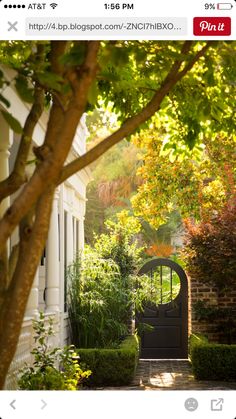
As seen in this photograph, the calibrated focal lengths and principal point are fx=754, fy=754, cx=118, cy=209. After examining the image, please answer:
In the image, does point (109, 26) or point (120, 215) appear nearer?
point (109, 26)

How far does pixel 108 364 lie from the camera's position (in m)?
11.4

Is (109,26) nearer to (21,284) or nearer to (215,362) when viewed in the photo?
(21,284)

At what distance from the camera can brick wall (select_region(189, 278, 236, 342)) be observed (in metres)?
14.6

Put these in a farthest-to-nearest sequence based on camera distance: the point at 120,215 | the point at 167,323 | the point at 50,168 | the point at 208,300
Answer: the point at 120,215
the point at 167,323
the point at 208,300
the point at 50,168

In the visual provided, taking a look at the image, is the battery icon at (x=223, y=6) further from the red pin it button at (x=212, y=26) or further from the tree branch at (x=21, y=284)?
the tree branch at (x=21, y=284)

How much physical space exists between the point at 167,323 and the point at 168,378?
3.45 meters

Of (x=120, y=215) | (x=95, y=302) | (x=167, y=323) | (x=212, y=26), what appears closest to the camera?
(x=212, y=26)

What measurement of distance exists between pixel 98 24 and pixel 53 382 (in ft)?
13.5

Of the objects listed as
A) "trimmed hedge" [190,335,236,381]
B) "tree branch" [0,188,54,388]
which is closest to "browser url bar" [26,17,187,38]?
"tree branch" [0,188,54,388]

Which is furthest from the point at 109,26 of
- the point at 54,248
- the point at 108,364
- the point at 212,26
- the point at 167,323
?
the point at 167,323

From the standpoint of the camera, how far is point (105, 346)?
12141 mm

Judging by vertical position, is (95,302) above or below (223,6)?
below

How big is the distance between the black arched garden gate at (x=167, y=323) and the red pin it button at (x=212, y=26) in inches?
495
